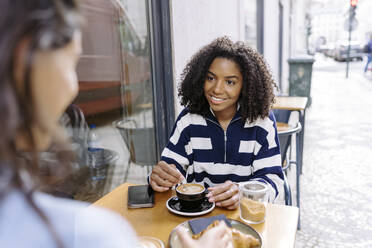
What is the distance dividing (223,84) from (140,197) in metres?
0.73

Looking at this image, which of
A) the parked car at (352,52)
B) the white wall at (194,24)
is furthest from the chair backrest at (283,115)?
the parked car at (352,52)

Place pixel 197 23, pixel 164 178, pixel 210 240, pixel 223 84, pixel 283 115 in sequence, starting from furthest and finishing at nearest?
pixel 283 115
pixel 197 23
pixel 223 84
pixel 164 178
pixel 210 240

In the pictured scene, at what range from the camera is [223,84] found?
169 centimetres

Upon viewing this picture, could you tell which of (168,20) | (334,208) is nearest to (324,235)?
(334,208)

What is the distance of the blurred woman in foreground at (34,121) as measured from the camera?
1.27ft

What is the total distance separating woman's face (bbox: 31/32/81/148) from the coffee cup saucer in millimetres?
816

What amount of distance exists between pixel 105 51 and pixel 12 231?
2422 millimetres

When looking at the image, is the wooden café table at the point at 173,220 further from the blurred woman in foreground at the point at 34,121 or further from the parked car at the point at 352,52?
the parked car at the point at 352,52

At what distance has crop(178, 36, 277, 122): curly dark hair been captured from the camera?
1.70 meters

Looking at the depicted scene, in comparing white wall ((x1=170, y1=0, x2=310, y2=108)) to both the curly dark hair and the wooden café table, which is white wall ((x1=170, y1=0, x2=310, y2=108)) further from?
the wooden café table

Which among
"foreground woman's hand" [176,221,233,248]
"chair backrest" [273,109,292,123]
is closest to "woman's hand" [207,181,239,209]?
"foreground woman's hand" [176,221,233,248]

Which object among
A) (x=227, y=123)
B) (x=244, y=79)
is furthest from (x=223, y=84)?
(x=227, y=123)

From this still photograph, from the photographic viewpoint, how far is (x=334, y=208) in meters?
3.04

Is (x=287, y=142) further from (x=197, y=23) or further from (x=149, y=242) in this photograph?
(x=149, y=242)
